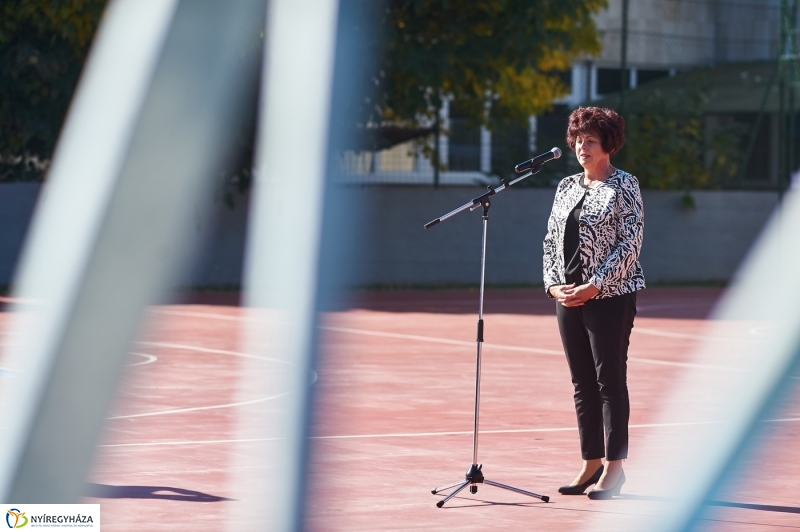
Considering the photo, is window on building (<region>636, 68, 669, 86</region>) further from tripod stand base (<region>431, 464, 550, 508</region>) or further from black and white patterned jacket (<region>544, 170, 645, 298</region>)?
tripod stand base (<region>431, 464, 550, 508</region>)

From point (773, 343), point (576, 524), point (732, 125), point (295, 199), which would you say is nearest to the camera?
point (576, 524)

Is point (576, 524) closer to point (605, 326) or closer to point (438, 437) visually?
point (605, 326)

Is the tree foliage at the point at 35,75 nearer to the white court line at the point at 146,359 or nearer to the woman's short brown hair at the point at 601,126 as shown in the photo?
the white court line at the point at 146,359

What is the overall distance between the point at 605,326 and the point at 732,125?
66.3 feet

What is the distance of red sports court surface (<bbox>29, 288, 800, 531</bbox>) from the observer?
675cm

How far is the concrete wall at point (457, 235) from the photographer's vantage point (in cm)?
2383

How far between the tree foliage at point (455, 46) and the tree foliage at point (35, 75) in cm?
436

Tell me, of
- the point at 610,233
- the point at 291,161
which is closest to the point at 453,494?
the point at 610,233

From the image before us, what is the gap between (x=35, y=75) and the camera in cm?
2270

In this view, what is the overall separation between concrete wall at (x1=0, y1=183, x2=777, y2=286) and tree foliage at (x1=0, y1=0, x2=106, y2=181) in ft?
2.24

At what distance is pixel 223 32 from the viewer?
21891 mm

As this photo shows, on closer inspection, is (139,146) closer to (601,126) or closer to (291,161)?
(291,161)

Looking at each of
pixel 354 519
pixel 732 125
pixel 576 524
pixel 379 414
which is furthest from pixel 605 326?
pixel 732 125

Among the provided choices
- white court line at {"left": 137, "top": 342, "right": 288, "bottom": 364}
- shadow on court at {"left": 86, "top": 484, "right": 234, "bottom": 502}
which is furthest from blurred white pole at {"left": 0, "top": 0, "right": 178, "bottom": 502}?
shadow on court at {"left": 86, "top": 484, "right": 234, "bottom": 502}
